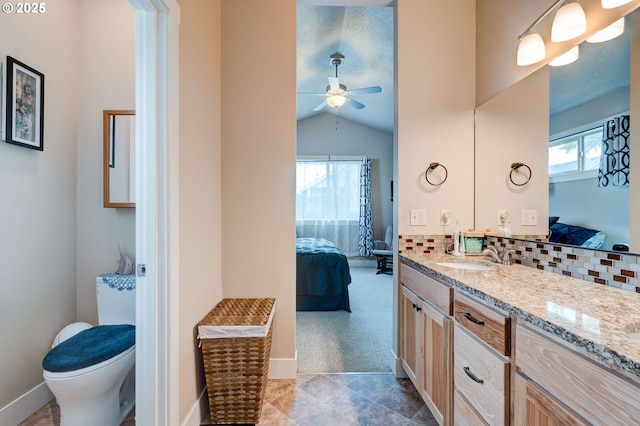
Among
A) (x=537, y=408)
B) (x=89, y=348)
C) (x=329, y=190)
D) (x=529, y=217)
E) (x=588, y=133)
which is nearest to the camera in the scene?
(x=537, y=408)

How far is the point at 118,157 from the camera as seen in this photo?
1943 millimetres

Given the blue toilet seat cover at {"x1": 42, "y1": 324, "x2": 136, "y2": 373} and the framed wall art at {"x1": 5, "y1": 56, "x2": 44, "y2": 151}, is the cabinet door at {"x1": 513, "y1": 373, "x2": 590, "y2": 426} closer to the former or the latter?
the blue toilet seat cover at {"x1": 42, "y1": 324, "x2": 136, "y2": 373}

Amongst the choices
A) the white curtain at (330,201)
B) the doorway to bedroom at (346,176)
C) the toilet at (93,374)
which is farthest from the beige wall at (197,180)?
the white curtain at (330,201)

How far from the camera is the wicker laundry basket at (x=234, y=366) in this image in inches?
60.1

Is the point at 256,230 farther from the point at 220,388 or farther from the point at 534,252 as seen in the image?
the point at 534,252

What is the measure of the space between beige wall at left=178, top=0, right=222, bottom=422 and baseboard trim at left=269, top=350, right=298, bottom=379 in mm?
508

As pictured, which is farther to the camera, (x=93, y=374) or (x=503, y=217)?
(x=503, y=217)

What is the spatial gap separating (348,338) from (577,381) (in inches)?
84.0

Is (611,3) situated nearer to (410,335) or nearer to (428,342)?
(428,342)

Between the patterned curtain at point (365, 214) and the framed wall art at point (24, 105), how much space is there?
5114 mm

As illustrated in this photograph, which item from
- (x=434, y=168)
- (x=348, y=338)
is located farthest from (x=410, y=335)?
(x=434, y=168)

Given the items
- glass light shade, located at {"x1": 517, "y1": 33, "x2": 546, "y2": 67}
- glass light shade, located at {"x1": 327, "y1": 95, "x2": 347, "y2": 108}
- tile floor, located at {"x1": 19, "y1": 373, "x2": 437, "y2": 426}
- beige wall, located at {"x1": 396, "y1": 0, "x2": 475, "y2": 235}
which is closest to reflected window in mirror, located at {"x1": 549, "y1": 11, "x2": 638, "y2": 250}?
glass light shade, located at {"x1": 517, "y1": 33, "x2": 546, "y2": 67}

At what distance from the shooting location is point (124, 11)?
78.2 inches

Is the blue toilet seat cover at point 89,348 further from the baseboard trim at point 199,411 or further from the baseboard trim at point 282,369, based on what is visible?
the baseboard trim at point 282,369
